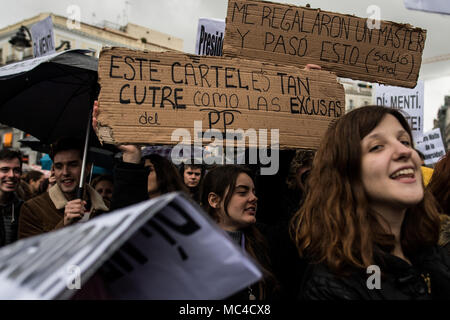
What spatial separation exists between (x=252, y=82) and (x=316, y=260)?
1.16 meters

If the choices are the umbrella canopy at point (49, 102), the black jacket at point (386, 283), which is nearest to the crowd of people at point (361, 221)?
the black jacket at point (386, 283)

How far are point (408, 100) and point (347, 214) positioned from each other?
430 cm

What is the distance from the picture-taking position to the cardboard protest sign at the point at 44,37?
480 cm

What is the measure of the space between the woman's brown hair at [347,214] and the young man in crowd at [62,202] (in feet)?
5.92

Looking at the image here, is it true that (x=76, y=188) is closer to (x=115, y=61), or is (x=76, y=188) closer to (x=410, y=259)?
(x=115, y=61)

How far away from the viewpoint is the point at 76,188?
343 cm

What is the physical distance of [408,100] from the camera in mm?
5328

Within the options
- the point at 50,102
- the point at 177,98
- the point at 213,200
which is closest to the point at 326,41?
the point at 177,98

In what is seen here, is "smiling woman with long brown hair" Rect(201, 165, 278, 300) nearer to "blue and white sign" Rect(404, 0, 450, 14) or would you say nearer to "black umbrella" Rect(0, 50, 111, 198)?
"black umbrella" Rect(0, 50, 111, 198)

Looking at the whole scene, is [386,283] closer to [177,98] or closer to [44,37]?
[177,98]

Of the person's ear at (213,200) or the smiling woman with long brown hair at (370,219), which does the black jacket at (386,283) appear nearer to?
the smiling woman with long brown hair at (370,219)

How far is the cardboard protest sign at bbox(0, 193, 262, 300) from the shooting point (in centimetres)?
71

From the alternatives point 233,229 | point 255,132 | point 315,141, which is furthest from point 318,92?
point 233,229

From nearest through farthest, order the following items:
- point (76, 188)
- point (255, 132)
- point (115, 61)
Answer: point (115, 61), point (255, 132), point (76, 188)
